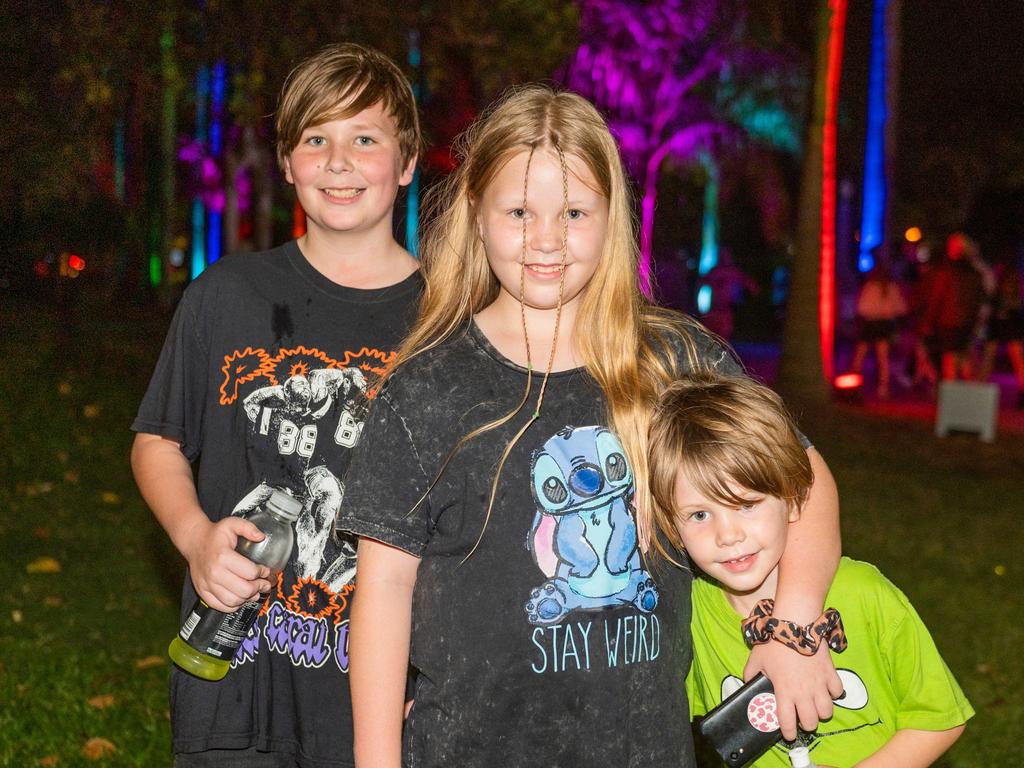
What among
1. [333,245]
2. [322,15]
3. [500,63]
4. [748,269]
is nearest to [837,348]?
[748,269]

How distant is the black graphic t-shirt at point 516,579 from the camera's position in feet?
7.27

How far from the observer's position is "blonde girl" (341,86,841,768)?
7.28ft

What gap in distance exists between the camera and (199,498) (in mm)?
2842

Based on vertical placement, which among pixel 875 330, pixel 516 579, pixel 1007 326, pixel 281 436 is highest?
pixel 281 436

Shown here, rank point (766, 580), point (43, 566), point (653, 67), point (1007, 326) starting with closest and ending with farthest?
point (766, 580), point (43, 566), point (1007, 326), point (653, 67)

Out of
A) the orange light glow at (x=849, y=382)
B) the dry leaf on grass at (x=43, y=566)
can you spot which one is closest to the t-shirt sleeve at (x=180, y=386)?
the dry leaf on grass at (x=43, y=566)

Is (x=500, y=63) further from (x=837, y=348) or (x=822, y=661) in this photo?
(x=837, y=348)

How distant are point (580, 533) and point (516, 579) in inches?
5.8

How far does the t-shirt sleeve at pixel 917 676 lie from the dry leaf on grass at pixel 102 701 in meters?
4.01

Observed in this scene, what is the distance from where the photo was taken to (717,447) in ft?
7.91

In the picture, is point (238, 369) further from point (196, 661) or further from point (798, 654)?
point (798, 654)

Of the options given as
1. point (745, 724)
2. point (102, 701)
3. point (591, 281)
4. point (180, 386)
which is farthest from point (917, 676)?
point (102, 701)

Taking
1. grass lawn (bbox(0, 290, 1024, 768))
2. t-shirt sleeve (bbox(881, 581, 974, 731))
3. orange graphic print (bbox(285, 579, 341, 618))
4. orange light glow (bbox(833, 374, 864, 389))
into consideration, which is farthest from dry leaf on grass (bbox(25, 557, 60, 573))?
orange light glow (bbox(833, 374, 864, 389))

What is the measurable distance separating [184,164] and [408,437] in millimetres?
28995
